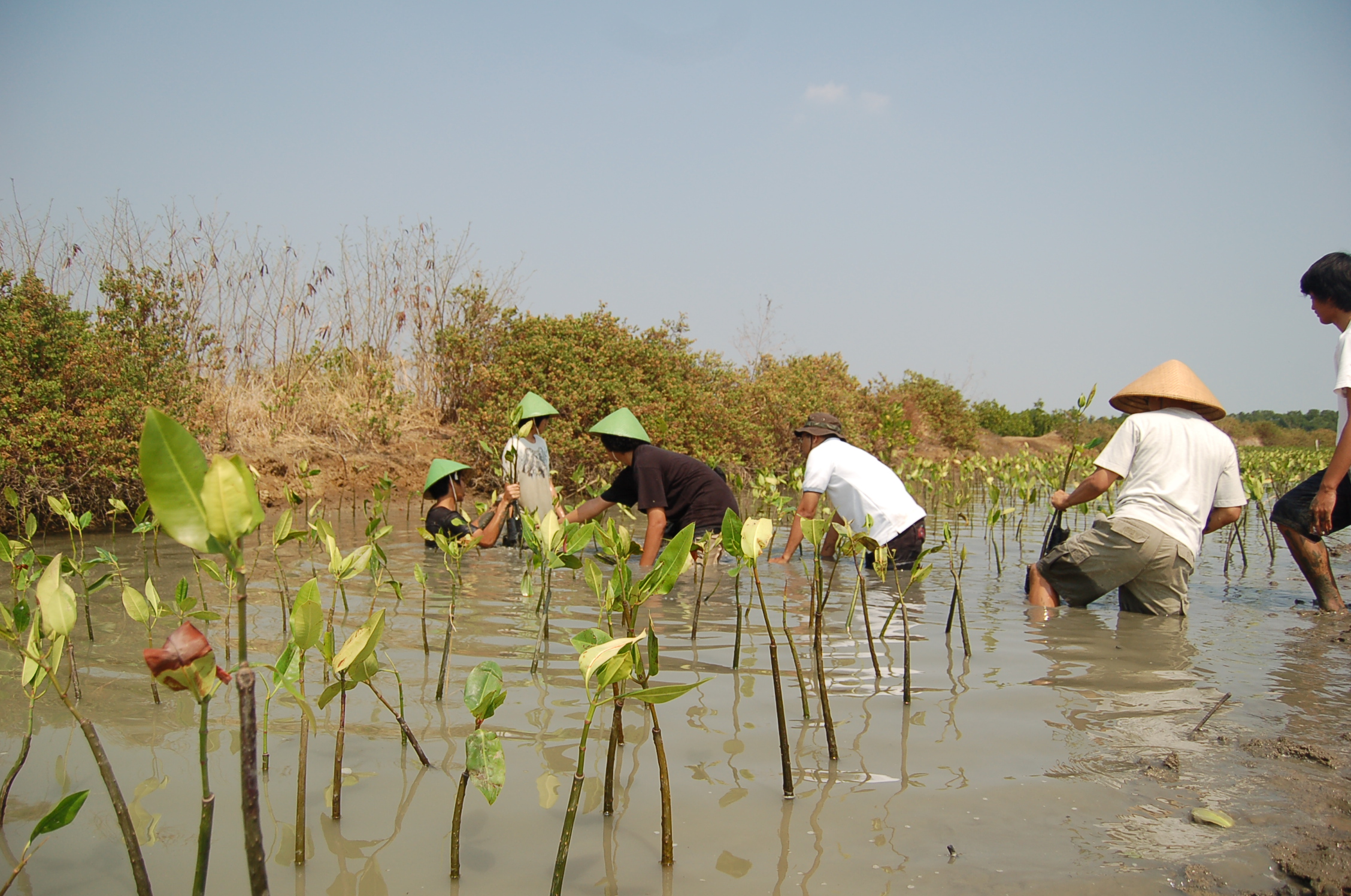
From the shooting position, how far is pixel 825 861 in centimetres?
201

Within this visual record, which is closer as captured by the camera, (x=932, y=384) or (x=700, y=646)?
(x=700, y=646)

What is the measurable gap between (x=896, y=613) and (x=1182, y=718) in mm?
1940

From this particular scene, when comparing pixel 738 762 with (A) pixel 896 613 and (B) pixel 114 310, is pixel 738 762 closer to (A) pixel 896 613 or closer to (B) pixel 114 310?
(A) pixel 896 613

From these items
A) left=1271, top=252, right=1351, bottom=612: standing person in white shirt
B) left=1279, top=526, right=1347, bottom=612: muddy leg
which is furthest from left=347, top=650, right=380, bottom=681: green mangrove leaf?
left=1279, top=526, right=1347, bottom=612: muddy leg

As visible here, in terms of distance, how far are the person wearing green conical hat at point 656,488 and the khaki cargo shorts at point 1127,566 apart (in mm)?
2042

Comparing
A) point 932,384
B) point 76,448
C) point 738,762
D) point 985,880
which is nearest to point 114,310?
point 76,448

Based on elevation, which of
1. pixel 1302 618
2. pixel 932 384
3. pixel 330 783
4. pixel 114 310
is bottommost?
pixel 330 783

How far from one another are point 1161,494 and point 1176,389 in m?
0.56

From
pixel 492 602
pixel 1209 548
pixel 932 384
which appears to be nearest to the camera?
pixel 492 602

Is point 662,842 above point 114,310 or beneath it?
beneath

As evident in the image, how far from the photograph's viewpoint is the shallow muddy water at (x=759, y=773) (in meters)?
1.97

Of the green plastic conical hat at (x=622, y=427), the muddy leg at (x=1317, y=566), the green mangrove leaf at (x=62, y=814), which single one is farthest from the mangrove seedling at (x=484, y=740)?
the muddy leg at (x=1317, y=566)

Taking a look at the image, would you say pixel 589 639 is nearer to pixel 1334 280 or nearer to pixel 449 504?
pixel 1334 280

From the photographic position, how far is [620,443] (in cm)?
572
